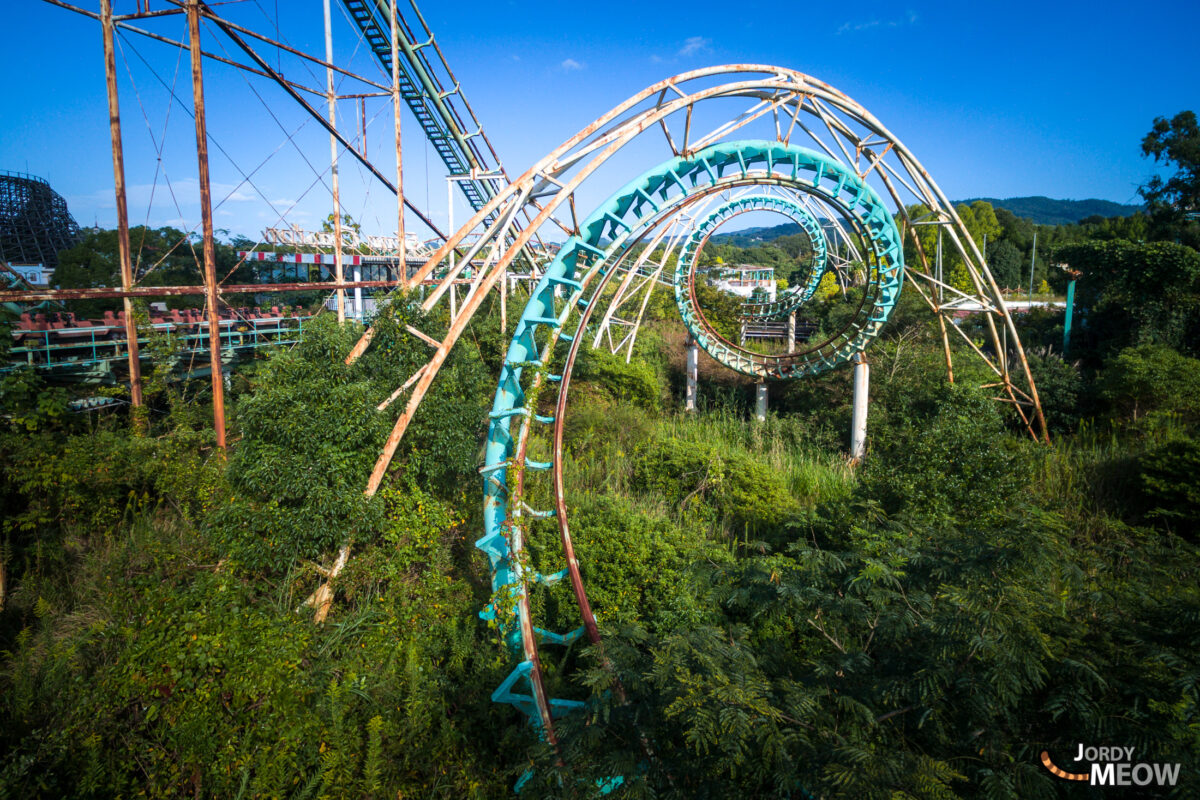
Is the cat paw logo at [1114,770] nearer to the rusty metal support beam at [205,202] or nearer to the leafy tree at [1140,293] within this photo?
the rusty metal support beam at [205,202]

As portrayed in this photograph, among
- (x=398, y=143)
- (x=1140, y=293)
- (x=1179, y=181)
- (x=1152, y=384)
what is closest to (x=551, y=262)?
(x=398, y=143)

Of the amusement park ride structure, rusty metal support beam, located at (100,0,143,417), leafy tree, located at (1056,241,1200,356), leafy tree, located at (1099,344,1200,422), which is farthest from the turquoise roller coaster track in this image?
leafy tree, located at (1056,241,1200,356)

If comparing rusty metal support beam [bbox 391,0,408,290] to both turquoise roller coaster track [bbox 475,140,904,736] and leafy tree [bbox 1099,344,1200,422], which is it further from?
leafy tree [bbox 1099,344,1200,422]

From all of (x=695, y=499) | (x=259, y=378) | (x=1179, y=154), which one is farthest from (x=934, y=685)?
(x=1179, y=154)

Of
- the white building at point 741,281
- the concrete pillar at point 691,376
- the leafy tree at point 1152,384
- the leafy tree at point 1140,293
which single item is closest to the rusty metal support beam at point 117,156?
the concrete pillar at point 691,376

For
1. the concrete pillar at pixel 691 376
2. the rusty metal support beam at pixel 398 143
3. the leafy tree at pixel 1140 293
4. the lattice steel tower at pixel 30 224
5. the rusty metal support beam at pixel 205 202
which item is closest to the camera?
the rusty metal support beam at pixel 205 202

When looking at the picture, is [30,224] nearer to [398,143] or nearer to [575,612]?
[398,143]
